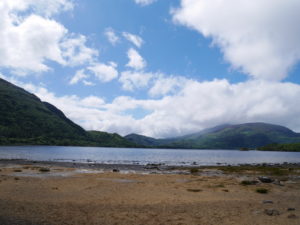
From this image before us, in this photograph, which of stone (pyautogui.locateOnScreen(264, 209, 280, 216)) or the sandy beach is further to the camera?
stone (pyautogui.locateOnScreen(264, 209, 280, 216))

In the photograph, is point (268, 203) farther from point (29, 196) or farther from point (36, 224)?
point (29, 196)

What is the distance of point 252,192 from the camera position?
2931 centimetres

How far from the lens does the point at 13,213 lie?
16406mm

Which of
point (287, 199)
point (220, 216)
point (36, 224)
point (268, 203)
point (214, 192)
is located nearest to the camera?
point (36, 224)

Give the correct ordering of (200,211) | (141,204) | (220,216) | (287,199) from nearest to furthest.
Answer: (220,216)
(200,211)
(141,204)
(287,199)

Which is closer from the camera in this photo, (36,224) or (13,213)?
(36,224)

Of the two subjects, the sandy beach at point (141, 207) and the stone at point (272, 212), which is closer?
the sandy beach at point (141, 207)

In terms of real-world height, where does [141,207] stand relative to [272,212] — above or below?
below

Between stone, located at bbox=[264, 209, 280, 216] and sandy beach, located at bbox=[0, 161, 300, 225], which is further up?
stone, located at bbox=[264, 209, 280, 216]

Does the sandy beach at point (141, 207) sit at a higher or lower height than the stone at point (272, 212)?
lower

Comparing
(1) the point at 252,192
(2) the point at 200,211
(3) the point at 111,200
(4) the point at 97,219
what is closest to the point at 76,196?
(3) the point at 111,200

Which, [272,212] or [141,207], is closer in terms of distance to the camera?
[272,212]

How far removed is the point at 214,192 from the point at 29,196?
789 inches

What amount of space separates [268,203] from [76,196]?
731 inches
